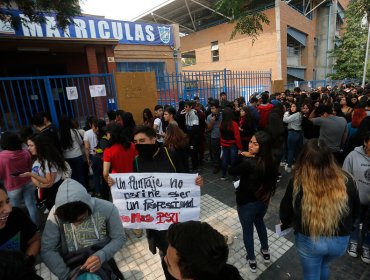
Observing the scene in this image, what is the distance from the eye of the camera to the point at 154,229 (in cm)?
268

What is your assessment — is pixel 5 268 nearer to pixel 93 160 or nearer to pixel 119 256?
pixel 119 256

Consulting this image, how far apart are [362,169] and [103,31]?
1360 centimetres

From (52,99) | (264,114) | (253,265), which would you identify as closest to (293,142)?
(264,114)

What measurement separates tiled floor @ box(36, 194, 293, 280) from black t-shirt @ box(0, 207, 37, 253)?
149cm

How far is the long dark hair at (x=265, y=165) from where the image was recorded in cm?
235

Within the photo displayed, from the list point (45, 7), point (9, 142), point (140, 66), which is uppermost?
point (45, 7)

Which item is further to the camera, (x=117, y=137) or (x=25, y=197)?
(x=25, y=197)

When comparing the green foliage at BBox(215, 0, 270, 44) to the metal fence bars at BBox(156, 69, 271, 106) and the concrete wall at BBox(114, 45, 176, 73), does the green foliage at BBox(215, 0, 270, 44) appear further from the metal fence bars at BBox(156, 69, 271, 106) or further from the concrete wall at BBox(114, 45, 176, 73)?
the concrete wall at BBox(114, 45, 176, 73)

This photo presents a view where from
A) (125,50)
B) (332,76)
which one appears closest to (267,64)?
(332,76)

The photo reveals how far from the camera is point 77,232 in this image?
1.82 meters

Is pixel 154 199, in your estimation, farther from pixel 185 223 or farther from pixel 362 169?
pixel 362 169

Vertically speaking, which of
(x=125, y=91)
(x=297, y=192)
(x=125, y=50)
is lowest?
(x=297, y=192)

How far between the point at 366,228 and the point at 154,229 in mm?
2518

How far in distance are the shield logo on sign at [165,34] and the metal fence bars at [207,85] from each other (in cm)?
590
